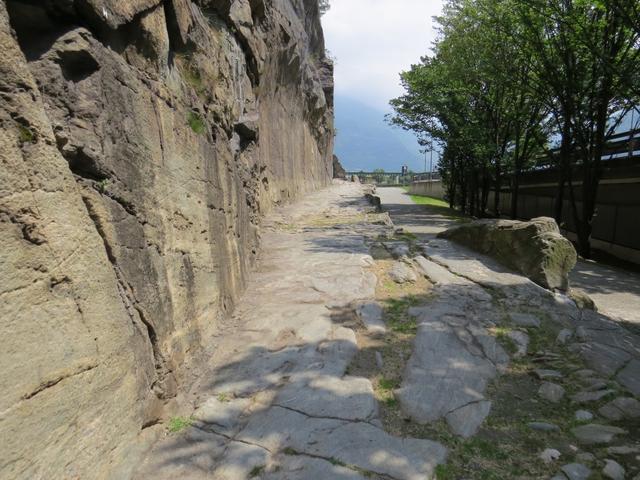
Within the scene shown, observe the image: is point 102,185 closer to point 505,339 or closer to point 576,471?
point 576,471

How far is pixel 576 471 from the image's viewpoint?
2387mm

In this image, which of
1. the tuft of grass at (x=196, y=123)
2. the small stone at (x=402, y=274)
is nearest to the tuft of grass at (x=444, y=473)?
the tuft of grass at (x=196, y=123)

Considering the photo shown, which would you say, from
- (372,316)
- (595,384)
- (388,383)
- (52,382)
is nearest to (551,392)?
(595,384)

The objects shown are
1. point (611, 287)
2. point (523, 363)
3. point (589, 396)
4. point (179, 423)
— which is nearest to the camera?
point (179, 423)

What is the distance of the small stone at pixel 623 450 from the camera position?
2.53m

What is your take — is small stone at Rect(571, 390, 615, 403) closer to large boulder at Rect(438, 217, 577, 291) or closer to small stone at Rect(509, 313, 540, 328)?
small stone at Rect(509, 313, 540, 328)

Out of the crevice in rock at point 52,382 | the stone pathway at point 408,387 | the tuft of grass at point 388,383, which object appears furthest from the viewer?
the tuft of grass at point 388,383

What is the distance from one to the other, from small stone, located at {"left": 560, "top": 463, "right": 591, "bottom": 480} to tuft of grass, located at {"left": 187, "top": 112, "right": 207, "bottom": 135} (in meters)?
3.72

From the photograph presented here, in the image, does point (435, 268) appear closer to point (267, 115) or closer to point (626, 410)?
point (626, 410)

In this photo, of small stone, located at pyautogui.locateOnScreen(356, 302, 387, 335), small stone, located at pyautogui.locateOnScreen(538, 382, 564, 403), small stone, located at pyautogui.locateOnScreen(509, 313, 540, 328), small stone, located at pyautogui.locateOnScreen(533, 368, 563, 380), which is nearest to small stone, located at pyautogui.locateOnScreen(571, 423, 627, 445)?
small stone, located at pyautogui.locateOnScreen(538, 382, 564, 403)

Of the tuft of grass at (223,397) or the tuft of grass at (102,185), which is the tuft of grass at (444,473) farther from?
the tuft of grass at (102,185)

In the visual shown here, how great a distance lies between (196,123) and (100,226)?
1.85 m

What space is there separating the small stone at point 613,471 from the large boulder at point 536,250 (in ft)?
11.7

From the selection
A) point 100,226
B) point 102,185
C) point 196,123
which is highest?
point 196,123
